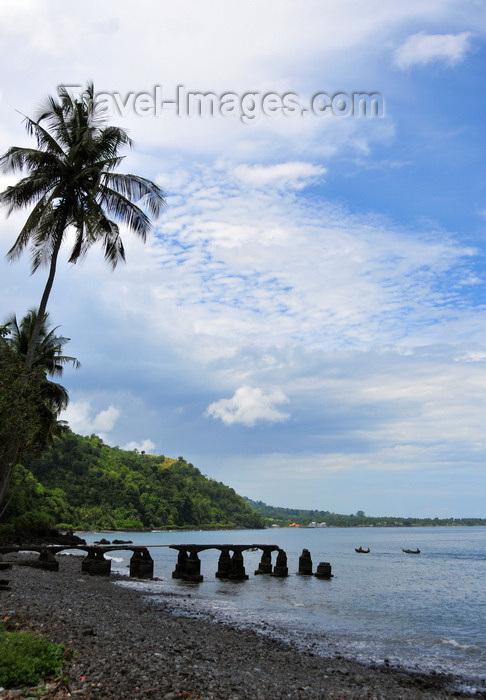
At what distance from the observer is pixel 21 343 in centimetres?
3431

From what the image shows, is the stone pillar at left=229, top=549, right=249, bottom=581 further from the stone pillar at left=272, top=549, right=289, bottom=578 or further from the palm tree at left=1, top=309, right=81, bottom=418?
the palm tree at left=1, top=309, right=81, bottom=418

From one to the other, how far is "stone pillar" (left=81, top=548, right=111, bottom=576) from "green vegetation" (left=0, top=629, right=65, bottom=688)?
104 ft

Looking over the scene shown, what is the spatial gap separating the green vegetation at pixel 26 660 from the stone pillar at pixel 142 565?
33480mm

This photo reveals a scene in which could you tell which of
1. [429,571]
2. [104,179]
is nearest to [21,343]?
[104,179]

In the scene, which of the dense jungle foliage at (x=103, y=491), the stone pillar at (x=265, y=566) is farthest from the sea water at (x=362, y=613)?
the dense jungle foliage at (x=103, y=491)

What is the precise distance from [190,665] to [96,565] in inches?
1205

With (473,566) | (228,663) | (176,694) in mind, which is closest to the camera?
(176,694)

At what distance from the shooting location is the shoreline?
9.82 m

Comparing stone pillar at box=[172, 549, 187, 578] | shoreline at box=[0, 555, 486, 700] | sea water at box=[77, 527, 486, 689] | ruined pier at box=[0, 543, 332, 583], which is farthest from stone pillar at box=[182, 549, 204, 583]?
shoreline at box=[0, 555, 486, 700]

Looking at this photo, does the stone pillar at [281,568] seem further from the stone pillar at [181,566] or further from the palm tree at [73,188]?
the palm tree at [73,188]

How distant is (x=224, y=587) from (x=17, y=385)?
28370 millimetres

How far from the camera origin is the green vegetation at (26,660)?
27.9ft

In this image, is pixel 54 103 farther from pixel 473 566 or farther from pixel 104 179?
pixel 473 566

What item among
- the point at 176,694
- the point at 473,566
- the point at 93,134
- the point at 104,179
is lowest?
the point at 473,566
